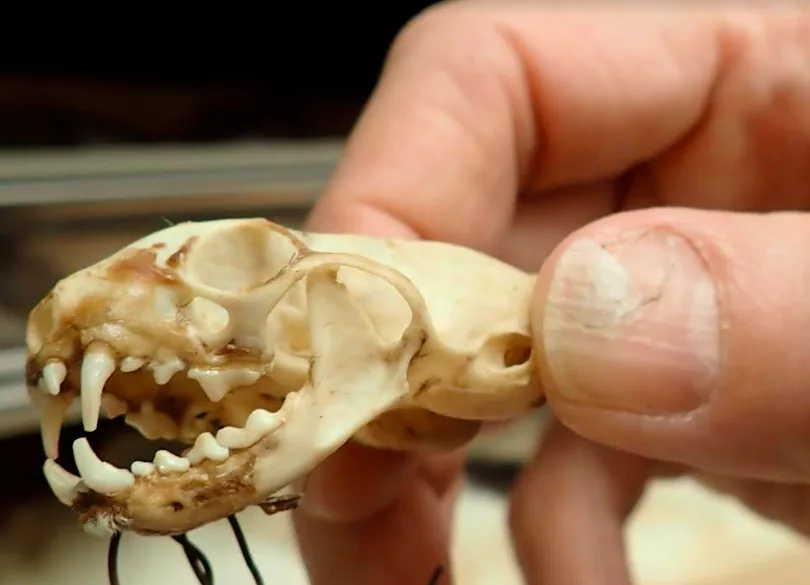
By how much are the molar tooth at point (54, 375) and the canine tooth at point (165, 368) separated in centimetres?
3

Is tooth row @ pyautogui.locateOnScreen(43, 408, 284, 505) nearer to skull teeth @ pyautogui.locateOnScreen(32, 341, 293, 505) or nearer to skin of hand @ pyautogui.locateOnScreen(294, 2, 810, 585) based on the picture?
skull teeth @ pyautogui.locateOnScreen(32, 341, 293, 505)

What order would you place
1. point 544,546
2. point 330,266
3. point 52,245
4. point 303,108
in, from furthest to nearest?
point 303,108, point 52,245, point 544,546, point 330,266

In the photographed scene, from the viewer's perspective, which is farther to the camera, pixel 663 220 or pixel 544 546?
pixel 544 546

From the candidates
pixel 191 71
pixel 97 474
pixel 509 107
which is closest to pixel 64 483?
pixel 97 474

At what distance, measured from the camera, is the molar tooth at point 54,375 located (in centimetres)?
35

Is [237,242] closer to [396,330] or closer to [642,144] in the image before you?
[396,330]

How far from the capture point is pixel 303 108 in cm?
120

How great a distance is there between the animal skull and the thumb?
34mm

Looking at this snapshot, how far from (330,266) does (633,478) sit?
1.19ft

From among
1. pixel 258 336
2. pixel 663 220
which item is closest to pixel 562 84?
pixel 663 220

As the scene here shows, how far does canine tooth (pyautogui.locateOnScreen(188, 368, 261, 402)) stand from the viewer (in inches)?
14.5

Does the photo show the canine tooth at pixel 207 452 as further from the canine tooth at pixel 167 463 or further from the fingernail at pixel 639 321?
the fingernail at pixel 639 321

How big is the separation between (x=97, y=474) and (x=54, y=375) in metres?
0.04

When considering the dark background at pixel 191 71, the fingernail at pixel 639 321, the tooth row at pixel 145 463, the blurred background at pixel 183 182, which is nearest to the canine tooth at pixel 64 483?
the tooth row at pixel 145 463
